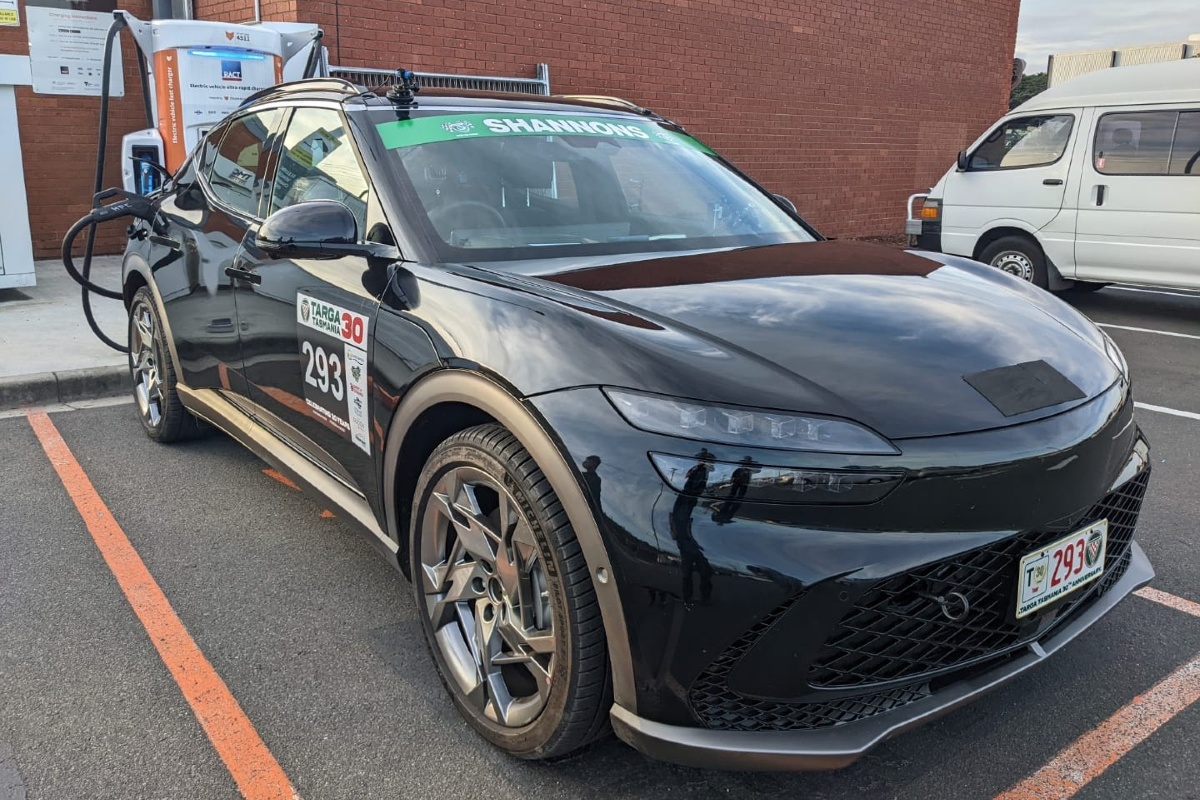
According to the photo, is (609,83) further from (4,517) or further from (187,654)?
(187,654)

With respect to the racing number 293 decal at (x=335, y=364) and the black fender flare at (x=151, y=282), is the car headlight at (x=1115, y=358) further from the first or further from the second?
the black fender flare at (x=151, y=282)

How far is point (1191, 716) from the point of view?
2.54 m

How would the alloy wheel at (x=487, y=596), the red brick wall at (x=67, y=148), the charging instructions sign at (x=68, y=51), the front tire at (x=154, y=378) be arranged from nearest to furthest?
the alloy wheel at (x=487, y=596) → the front tire at (x=154, y=378) → the charging instructions sign at (x=68, y=51) → the red brick wall at (x=67, y=148)

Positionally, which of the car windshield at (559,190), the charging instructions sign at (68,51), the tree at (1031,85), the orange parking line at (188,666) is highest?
the tree at (1031,85)

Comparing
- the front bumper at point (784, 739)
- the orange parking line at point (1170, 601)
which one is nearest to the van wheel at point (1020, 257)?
the orange parking line at point (1170, 601)

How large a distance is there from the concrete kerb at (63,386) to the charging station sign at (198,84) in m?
2.15

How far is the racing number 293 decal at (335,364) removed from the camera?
2.77 metres

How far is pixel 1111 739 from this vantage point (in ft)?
8.01

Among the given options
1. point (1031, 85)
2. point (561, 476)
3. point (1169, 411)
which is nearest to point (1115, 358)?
point (561, 476)

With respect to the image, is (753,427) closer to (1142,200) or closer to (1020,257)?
(1142,200)

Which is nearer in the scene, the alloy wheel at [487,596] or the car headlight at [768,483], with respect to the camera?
the car headlight at [768,483]

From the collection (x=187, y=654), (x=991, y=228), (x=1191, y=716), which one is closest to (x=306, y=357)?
(x=187, y=654)

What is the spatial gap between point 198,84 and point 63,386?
9.26ft

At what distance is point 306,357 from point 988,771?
2301mm
